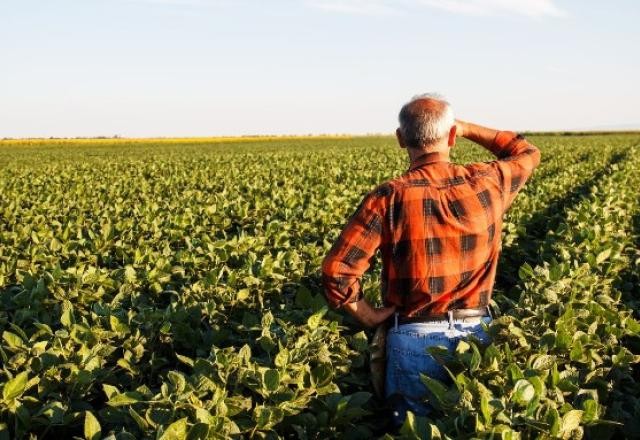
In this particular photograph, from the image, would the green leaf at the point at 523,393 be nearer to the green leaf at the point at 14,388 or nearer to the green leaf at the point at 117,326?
the green leaf at the point at 14,388

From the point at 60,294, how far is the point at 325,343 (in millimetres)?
2536

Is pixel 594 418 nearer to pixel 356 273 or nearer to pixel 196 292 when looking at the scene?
pixel 356 273

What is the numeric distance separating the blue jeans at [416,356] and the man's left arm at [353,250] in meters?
0.38

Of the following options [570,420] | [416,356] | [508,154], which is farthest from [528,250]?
[570,420]

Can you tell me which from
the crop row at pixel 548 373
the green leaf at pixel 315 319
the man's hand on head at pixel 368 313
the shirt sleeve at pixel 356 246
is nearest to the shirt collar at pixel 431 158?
the shirt sleeve at pixel 356 246

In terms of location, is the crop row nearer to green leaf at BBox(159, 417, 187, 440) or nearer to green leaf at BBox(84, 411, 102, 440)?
green leaf at BBox(159, 417, 187, 440)

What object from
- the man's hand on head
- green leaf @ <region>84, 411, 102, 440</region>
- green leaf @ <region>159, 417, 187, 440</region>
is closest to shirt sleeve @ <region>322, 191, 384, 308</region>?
the man's hand on head

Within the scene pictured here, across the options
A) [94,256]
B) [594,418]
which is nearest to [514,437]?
[594,418]

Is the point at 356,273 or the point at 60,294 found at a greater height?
the point at 356,273

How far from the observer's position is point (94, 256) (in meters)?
7.02

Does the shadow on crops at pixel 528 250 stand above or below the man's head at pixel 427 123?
below

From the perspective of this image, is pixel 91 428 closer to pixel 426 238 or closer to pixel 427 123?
pixel 426 238

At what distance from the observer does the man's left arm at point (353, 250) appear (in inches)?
114

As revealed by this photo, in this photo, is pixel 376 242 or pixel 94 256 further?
pixel 94 256
